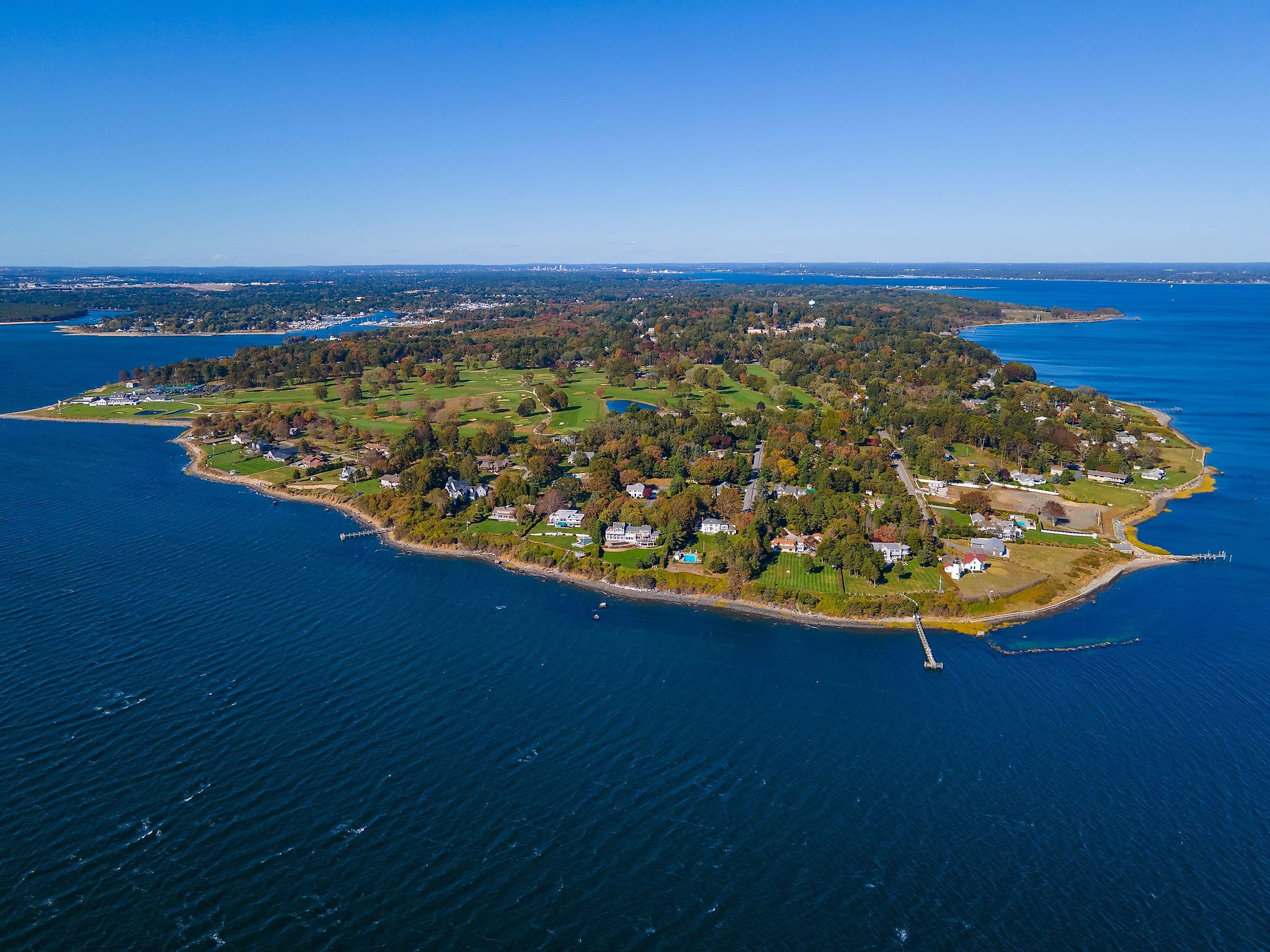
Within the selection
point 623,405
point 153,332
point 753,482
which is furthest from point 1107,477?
point 153,332

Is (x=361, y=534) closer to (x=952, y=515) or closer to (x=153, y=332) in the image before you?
(x=952, y=515)

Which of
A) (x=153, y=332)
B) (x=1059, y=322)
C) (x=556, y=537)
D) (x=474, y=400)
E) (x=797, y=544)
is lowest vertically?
(x=556, y=537)

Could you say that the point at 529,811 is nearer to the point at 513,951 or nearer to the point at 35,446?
the point at 513,951

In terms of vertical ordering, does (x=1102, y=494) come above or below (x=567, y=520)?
below

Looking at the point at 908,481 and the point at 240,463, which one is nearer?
the point at 908,481

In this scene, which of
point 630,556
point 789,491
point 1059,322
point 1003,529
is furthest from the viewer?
point 1059,322

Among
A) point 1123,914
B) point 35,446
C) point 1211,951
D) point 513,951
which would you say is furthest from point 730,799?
point 35,446

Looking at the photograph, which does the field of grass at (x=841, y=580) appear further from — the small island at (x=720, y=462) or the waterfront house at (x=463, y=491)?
the waterfront house at (x=463, y=491)
